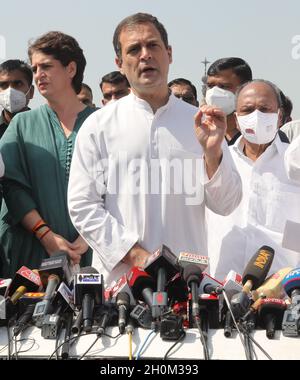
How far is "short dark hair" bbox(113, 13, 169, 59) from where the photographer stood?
4.15m

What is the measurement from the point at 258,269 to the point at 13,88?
324cm

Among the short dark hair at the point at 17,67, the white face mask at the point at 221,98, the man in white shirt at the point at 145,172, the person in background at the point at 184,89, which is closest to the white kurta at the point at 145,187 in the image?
the man in white shirt at the point at 145,172

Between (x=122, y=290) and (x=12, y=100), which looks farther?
(x=12, y=100)

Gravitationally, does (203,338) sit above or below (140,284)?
below

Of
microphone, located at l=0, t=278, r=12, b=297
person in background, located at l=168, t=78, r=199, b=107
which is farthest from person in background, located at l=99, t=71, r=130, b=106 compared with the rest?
microphone, located at l=0, t=278, r=12, b=297

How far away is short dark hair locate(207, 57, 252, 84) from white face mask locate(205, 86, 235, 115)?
0.59ft

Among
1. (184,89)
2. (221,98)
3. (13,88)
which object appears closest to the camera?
(221,98)

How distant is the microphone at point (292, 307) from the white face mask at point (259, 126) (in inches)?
63.5

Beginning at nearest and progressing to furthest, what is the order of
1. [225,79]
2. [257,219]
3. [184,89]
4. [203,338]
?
[203,338]
[257,219]
[225,79]
[184,89]

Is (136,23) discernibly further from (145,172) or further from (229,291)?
(229,291)

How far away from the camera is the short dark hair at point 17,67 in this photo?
19.7ft

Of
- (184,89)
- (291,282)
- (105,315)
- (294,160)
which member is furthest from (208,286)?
(184,89)

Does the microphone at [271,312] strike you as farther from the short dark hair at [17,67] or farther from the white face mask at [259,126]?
the short dark hair at [17,67]

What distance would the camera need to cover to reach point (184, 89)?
7230 millimetres
